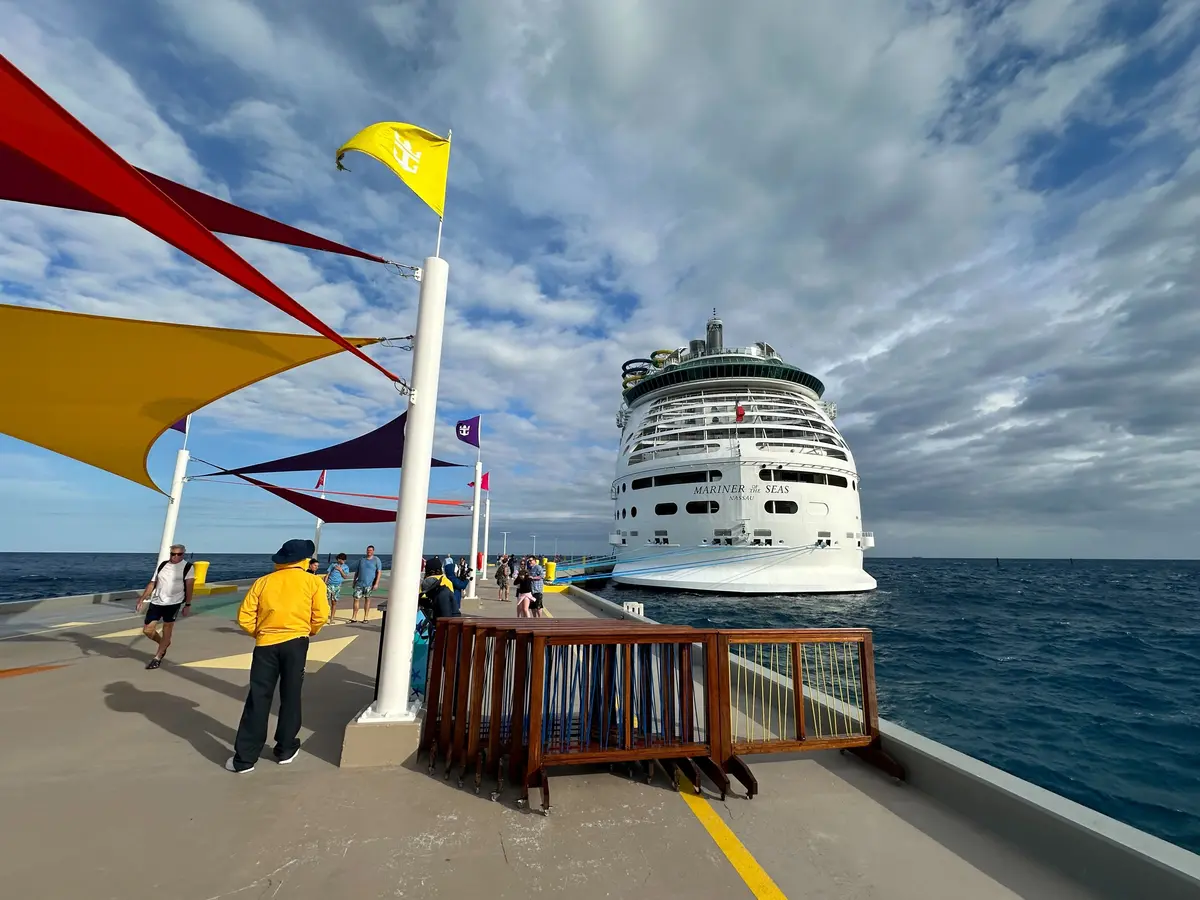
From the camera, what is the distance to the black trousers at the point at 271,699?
4137 mm

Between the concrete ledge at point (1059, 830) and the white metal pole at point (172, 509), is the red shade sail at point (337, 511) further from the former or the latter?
the concrete ledge at point (1059, 830)

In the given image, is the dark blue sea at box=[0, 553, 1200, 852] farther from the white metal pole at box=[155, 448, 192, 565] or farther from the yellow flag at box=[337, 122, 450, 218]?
the white metal pole at box=[155, 448, 192, 565]

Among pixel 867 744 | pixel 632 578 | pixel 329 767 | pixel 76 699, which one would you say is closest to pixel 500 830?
pixel 329 767

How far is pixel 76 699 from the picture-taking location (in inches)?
228

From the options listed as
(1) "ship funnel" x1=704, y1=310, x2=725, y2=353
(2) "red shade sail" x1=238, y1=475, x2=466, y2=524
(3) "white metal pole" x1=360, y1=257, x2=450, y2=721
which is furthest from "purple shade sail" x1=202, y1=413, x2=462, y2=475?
(1) "ship funnel" x1=704, y1=310, x2=725, y2=353

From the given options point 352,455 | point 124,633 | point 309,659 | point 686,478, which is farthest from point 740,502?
point 124,633

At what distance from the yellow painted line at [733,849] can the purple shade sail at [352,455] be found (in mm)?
9706

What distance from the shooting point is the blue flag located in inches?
702

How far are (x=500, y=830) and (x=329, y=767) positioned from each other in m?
1.78

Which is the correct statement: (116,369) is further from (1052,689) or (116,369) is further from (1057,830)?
(1052,689)

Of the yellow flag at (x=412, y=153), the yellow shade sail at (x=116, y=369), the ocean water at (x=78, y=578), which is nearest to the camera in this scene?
the yellow flag at (x=412, y=153)

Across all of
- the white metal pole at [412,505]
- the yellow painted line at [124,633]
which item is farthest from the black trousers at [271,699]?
the yellow painted line at [124,633]

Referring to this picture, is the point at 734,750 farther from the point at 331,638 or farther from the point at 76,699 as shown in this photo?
the point at 331,638

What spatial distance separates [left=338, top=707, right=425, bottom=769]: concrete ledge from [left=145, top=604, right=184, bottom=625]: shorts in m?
4.75
